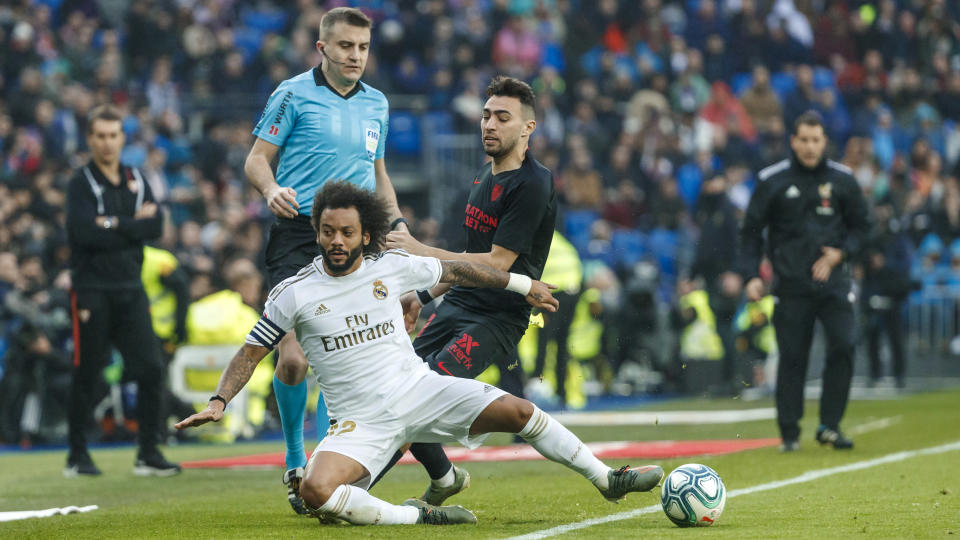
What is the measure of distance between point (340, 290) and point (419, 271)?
0.40 m

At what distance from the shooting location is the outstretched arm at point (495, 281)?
704 centimetres

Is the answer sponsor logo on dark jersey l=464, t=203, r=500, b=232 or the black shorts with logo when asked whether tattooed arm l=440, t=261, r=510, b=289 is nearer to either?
the black shorts with logo

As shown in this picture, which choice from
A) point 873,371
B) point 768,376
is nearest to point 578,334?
point 768,376

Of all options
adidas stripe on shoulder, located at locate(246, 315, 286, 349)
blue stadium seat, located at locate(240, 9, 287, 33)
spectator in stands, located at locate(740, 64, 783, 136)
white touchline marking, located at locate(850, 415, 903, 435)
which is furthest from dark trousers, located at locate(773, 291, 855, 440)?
blue stadium seat, located at locate(240, 9, 287, 33)

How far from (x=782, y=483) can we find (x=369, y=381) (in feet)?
9.97

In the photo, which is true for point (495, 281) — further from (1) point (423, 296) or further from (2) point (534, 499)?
(2) point (534, 499)

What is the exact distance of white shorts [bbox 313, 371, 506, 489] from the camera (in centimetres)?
668

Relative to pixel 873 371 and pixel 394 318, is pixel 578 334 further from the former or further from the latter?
pixel 394 318

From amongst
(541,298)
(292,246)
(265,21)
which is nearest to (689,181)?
(265,21)

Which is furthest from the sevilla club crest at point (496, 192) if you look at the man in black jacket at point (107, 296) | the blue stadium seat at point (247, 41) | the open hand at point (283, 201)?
the blue stadium seat at point (247, 41)

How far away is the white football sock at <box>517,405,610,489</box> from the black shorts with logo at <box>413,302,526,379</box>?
2.02ft

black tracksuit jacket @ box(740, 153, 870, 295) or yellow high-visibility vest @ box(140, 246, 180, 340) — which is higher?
black tracksuit jacket @ box(740, 153, 870, 295)

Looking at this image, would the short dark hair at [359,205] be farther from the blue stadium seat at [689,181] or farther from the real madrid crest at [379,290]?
the blue stadium seat at [689,181]

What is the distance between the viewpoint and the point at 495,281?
23.1ft
